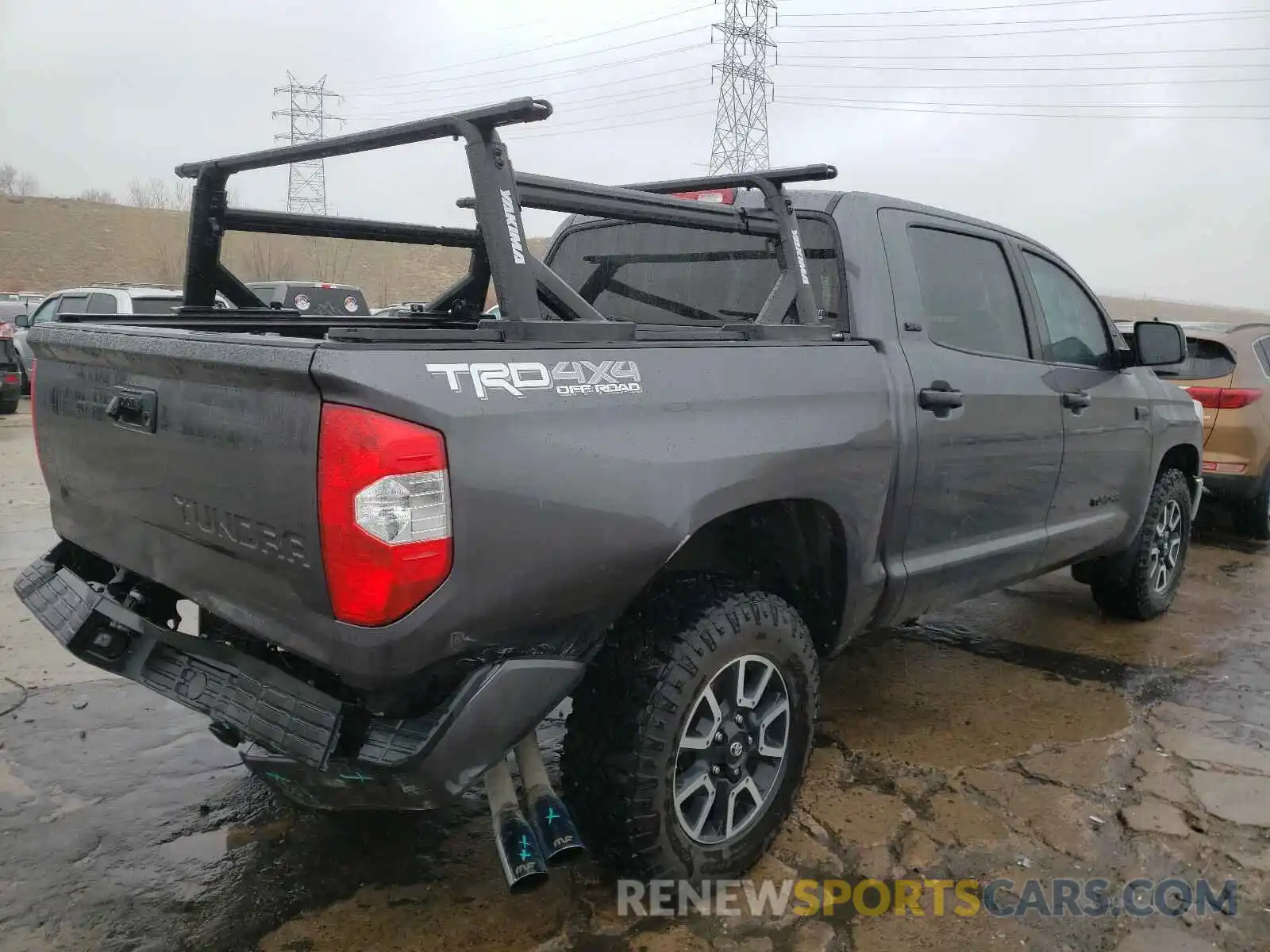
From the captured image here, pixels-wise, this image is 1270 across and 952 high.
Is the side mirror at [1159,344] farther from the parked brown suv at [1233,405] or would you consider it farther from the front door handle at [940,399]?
the parked brown suv at [1233,405]

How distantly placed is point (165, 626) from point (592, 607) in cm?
119

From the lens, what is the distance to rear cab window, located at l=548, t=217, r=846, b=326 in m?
3.27

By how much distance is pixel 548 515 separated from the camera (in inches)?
80.3

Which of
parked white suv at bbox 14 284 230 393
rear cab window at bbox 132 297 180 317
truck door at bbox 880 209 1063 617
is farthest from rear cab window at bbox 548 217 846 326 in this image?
rear cab window at bbox 132 297 180 317

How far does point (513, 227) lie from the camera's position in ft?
7.56

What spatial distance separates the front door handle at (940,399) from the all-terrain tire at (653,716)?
0.97 meters

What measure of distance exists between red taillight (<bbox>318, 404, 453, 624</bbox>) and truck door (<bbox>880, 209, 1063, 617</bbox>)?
176cm

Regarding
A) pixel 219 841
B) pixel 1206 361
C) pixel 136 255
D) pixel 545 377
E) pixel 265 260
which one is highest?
pixel 136 255

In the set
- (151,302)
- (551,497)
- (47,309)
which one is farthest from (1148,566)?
(47,309)

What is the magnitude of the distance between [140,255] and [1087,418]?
6503 centimetres

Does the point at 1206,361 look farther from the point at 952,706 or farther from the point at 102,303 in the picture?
the point at 102,303

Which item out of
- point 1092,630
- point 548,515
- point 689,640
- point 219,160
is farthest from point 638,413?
point 1092,630

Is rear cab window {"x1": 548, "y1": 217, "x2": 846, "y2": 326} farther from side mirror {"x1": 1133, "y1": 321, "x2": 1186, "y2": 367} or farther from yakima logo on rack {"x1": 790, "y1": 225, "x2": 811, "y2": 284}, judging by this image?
side mirror {"x1": 1133, "y1": 321, "x2": 1186, "y2": 367}

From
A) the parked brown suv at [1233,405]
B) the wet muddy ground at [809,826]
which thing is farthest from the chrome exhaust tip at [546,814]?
the parked brown suv at [1233,405]
